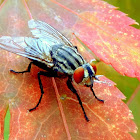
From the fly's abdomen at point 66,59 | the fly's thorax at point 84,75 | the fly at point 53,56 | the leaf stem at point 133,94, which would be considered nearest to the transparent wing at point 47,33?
the fly at point 53,56

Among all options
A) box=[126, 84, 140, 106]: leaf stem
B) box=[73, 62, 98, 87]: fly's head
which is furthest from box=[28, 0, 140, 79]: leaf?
box=[126, 84, 140, 106]: leaf stem

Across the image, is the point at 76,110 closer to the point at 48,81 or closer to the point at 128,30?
the point at 48,81

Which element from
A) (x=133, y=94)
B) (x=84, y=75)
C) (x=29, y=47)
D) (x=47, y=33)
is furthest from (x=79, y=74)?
(x=133, y=94)

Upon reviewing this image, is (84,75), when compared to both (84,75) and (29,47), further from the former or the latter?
(29,47)

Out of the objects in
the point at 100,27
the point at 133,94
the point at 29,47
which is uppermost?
the point at 100,27

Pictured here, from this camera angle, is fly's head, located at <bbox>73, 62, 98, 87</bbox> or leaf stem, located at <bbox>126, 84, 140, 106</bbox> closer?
fly's head, located at <bbox>73, 62, 98, 87</bbox>

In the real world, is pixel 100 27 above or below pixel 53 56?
above

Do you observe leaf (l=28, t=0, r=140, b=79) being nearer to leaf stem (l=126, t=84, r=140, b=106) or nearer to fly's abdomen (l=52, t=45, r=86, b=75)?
fly's abdomen (l=52, t=45, r=86, b=75)

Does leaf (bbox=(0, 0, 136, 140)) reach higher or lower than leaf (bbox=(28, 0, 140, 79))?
lower
